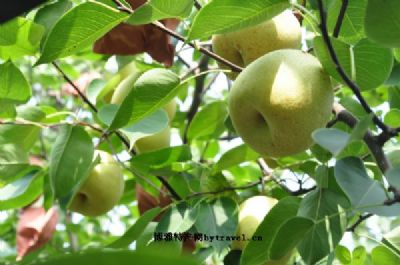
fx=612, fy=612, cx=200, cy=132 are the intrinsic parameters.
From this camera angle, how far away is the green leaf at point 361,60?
3.62 feet

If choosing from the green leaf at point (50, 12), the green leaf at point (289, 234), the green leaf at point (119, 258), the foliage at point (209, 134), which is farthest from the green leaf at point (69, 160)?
the green leaf at point (119, 258)

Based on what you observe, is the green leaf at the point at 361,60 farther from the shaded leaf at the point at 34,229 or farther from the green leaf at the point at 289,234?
the shaded leaf at the point at 34,229

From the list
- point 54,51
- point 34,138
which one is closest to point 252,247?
point 54,51

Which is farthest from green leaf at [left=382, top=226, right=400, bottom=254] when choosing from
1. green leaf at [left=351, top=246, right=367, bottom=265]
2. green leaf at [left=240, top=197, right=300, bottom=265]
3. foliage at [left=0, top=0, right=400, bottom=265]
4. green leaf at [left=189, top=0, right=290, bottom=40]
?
green leaf at [left=189, top=0, right=290, bottom=40]

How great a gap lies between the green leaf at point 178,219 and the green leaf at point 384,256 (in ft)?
1.34

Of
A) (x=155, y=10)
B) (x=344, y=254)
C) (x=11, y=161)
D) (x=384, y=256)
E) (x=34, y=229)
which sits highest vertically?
(x=155, y=10)

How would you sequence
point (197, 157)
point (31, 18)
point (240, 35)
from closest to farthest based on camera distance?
point (240, 35) < point (31, 18) < point (197, 157)

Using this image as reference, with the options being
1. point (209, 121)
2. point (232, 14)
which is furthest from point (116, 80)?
point (232, 14)

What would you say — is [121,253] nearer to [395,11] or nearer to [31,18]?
[395,11]

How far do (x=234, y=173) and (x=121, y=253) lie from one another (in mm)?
1924

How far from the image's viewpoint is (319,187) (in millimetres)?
1244

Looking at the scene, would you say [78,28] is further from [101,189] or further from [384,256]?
[384,256]

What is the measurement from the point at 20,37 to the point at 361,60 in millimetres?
770

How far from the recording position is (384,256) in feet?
4.38
